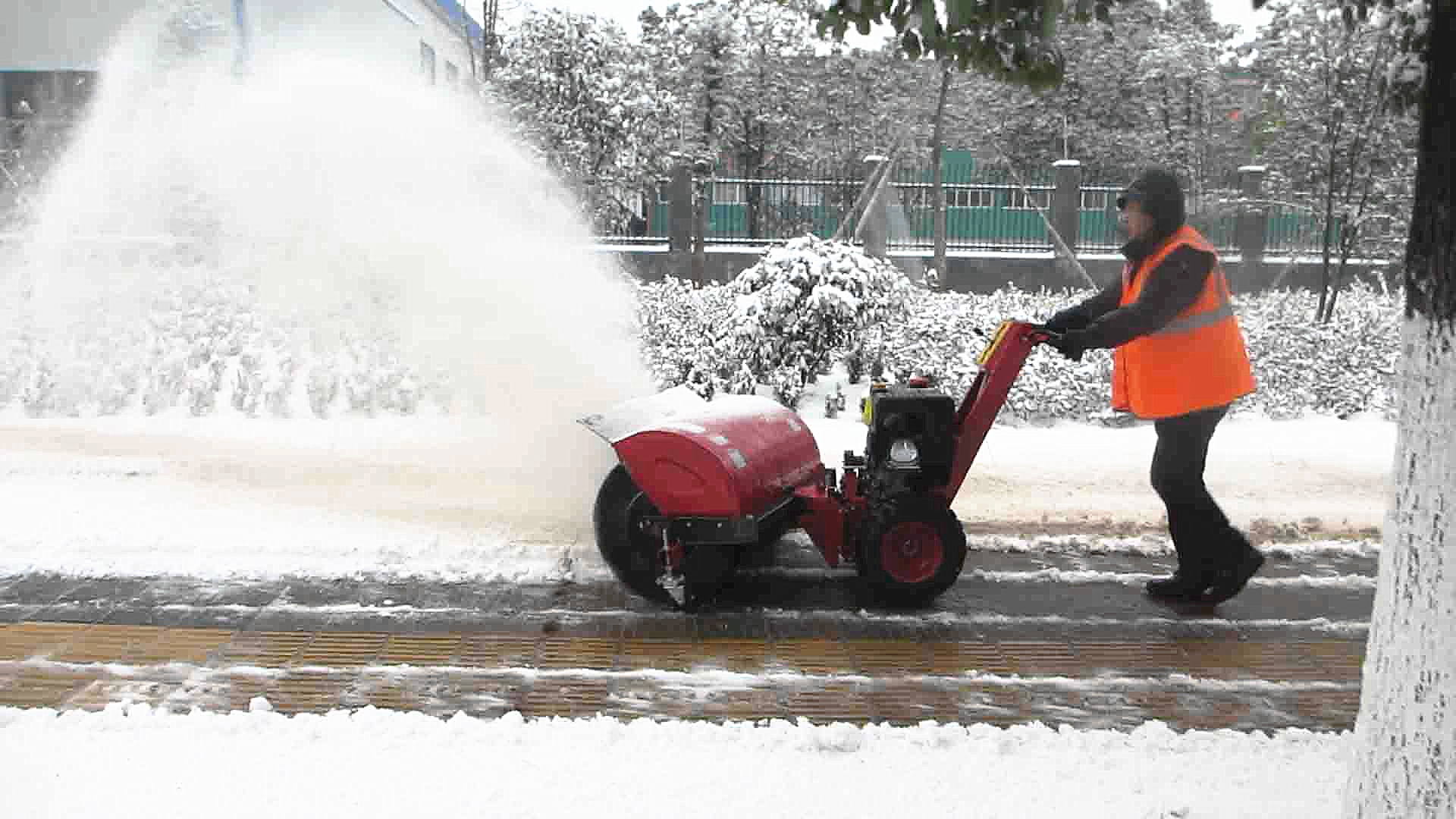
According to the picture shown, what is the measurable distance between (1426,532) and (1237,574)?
2.72 m

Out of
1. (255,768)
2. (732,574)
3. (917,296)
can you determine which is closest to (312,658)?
(255,768)

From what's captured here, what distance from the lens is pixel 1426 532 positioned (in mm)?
2684

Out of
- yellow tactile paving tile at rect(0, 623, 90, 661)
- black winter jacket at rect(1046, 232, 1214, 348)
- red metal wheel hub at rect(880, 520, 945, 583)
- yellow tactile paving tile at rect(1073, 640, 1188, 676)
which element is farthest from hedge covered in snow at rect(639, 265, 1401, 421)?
yellow tactile paving tile at rect(0, 623, 90, 661)

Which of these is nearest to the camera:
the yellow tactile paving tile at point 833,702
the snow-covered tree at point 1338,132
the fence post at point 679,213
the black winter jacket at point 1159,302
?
the yellow tactile paving tile at point 833,702

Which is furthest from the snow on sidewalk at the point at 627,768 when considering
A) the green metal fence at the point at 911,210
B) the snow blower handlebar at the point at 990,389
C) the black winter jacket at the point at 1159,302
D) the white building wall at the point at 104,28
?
the white building wall at the point at 104,28

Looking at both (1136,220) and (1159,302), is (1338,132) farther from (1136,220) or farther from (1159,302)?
(1159,302)

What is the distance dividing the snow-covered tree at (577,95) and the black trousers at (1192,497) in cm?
1182

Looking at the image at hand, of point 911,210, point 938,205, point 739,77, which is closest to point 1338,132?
point 938,205

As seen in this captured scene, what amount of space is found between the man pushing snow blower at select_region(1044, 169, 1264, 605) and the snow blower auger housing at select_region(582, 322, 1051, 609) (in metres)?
0.40

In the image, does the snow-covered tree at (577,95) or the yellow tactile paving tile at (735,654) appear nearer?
the yellow tactile paving tile at (735,654)

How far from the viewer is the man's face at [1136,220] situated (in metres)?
5.18

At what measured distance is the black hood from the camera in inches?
203

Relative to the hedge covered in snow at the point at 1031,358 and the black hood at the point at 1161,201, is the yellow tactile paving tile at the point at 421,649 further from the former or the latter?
the hedge covered in snow at the point at 1031,358

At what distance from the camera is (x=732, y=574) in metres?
5.34
